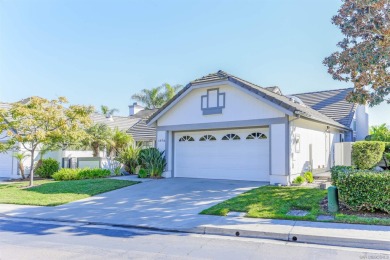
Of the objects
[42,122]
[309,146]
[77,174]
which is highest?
[42,122]

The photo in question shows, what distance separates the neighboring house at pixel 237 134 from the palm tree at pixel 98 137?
545 cm

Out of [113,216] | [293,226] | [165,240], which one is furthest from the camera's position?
[113,216]

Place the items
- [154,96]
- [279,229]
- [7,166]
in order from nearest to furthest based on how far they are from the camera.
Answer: [279,229] < [7,166] < [154,96]

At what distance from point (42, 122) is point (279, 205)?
12.4 meters

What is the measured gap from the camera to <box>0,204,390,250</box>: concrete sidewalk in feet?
20.3

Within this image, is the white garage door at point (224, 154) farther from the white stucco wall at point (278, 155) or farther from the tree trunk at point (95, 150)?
the tree trunk at point (95, 150)

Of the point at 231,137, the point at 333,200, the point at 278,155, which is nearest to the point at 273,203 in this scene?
the point at 333,200

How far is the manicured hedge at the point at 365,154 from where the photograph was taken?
1527cm

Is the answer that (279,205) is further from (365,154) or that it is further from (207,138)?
(365,154)

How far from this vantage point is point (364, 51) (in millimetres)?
10547

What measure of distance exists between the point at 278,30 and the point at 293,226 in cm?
951

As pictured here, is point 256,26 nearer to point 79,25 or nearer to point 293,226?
point 79,25

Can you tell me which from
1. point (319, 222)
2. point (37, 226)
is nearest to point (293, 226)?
point (319, 222)

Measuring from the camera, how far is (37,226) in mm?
8047
